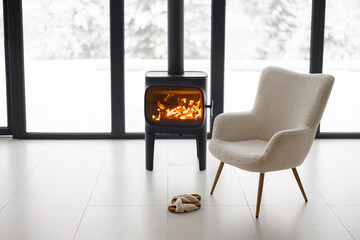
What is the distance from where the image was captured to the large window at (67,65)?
5441 mm

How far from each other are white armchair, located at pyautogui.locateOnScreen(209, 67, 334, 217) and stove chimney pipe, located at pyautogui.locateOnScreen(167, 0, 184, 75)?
80cm

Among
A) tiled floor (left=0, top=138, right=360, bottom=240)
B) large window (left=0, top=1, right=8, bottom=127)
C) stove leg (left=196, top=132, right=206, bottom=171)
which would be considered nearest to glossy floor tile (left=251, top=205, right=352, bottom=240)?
tiled floor (left=0, top=138, right=360, bottom=240)

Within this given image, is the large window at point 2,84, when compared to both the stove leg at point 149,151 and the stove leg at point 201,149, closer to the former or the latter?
the stove leg at point 149,151

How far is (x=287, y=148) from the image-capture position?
3.64m

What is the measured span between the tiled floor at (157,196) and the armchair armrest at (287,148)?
1.12ft

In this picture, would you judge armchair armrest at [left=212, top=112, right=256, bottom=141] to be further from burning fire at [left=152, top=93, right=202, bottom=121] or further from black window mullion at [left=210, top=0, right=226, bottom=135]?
black window mullion at [left=210, top=0, right=226, bottom=135]

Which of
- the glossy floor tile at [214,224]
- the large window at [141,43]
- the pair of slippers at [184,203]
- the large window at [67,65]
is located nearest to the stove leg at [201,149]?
the pair of slippers at [184,203]

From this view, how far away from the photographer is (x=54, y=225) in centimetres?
351

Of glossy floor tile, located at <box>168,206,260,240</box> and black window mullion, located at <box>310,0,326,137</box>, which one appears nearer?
glossy floor tile, located at <box>168,206,260,240</box>

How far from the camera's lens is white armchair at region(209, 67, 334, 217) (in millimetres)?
3641

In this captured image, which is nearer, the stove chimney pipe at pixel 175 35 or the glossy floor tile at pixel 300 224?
the glossy floor tile at pixel 300 224

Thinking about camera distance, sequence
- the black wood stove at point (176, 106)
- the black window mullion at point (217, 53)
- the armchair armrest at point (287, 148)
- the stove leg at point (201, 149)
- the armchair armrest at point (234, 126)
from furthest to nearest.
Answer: the black window mullion at point (217, 53), the stove leg at point (201, 149), the black wood stove at point (176, 106), the armchair armrest at point (234, 126), the armchair armrest at point (287, 148)

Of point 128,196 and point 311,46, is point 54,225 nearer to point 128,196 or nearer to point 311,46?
point 128,196

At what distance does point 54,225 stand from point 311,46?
320cm
